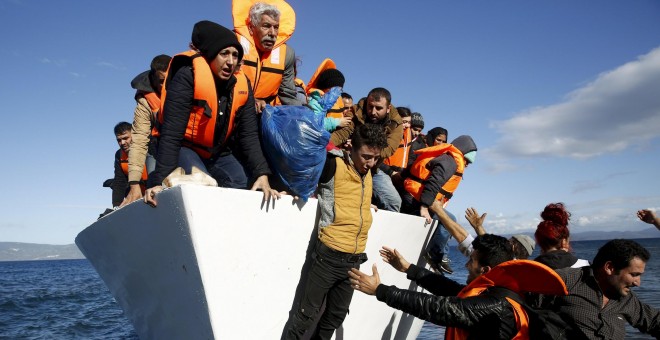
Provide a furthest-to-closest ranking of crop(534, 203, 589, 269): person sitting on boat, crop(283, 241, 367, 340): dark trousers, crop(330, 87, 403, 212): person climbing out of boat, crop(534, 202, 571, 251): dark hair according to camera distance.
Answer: crop(330, 87, 403, 212): person climbing out of boat → crop(534, 202, 571, 251): dark hair → crop(534, 203, 589, 269): person sitting on boat → crop(283, 241, 367, 340): dark trousers

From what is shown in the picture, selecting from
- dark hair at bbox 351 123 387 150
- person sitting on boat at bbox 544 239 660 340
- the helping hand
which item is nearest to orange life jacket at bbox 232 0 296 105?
dark hair at bbox 351 123 387 150

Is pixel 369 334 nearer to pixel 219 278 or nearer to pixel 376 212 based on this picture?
pixel 376 212

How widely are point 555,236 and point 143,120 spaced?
3235 millimetres

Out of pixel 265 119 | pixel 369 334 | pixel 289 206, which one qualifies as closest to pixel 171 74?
pixel 265 119

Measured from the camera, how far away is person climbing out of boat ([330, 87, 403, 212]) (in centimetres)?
426

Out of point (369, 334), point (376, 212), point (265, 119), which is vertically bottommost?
point (369, 334)

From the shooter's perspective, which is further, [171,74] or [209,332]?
[171,74]

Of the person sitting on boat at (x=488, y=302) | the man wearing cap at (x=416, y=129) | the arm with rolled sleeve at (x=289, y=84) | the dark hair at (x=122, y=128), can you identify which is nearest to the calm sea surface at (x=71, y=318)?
the man wearing cap at (x=416, y=129)

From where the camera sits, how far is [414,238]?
15.5 feet

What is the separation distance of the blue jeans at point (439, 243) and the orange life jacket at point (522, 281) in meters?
2.76

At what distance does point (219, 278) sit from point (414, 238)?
99.2 inches

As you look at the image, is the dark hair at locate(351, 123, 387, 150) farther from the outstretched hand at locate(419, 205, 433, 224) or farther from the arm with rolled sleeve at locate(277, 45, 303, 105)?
the outstretched hand at locate(419, 205, 433, 224)

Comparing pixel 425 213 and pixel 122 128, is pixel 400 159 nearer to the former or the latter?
pixel 425 213

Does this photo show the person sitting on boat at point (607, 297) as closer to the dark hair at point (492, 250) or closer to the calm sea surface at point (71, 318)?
the dark hair at point (492, 250)
